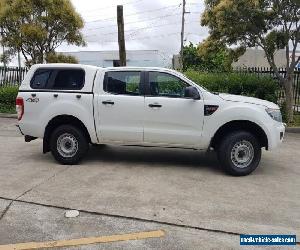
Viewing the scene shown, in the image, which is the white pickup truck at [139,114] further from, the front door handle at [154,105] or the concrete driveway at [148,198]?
the concrete driveway at [148,198]

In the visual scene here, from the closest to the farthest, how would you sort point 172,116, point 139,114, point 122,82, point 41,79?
point 172,116
point 139,114
point 122,82
point 41,79

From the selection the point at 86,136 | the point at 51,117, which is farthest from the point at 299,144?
the point at 51,117

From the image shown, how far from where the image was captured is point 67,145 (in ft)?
26.1

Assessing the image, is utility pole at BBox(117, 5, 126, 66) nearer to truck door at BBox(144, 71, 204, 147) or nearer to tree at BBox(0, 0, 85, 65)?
tree at BBox(0, 0, 85, 65)

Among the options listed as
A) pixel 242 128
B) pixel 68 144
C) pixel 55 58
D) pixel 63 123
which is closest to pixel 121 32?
pixel 55 58

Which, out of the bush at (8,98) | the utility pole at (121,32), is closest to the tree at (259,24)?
the utility pole at (121,32)

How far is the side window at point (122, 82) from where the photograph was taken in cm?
771

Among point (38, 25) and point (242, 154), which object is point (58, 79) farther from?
point (38, 25)

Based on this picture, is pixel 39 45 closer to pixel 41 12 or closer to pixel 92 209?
pixel 41 12

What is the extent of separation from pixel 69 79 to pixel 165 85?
1.77 meters

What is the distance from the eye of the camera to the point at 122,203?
19.1ft

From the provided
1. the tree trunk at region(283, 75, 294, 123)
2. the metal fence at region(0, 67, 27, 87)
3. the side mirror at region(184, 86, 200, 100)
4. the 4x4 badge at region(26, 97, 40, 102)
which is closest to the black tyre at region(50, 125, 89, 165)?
the 4x4 badge at region(26, 97, 40, 102)

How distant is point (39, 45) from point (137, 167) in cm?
1038

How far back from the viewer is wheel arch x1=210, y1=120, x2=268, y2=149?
7383 millimetres
